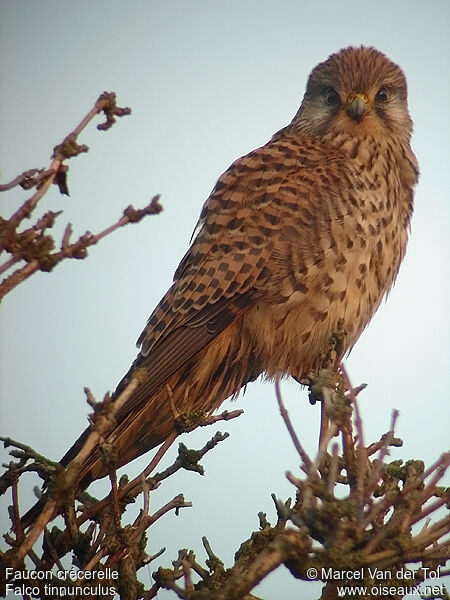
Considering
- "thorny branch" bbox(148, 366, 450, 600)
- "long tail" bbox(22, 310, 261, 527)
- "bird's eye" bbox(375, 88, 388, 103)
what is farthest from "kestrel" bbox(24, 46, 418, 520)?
"thorny branch" bbox(148, 366, 450, 600)

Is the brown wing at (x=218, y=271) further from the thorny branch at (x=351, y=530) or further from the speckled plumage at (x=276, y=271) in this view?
the thorny branch at (x=351, y=530)

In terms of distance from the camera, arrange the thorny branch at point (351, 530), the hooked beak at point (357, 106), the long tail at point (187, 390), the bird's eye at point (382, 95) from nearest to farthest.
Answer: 1. the thorny branch at point (351, 530)
2. the long tail at point (187, 390)
3. the hooked beak at point (357, 106)
4. the bird's eye at point (382, 95)

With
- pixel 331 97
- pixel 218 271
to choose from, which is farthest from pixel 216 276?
pixel 331 97

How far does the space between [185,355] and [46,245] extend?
2001 mm

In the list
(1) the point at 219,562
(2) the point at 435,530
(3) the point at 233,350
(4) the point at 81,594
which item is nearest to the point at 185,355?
(3) the point at 233,350

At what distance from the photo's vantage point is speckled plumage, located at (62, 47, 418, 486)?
416 centimetres

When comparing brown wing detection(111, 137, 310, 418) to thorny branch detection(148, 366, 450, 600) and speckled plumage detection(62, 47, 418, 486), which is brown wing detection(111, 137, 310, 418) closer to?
speckled plumage detection(62, 47, 418, 486)

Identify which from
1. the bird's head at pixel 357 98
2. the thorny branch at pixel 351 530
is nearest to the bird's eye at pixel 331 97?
the bird's head at pixel 357 98

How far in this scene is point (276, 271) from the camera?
165 inches

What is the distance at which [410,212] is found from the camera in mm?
4672

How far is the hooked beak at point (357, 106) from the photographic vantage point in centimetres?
467

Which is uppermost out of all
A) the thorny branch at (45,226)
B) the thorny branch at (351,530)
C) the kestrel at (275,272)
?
the kestrel at (275,272)

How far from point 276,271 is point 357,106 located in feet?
3.50

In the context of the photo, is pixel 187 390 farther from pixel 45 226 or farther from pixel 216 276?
pixel 45 226
